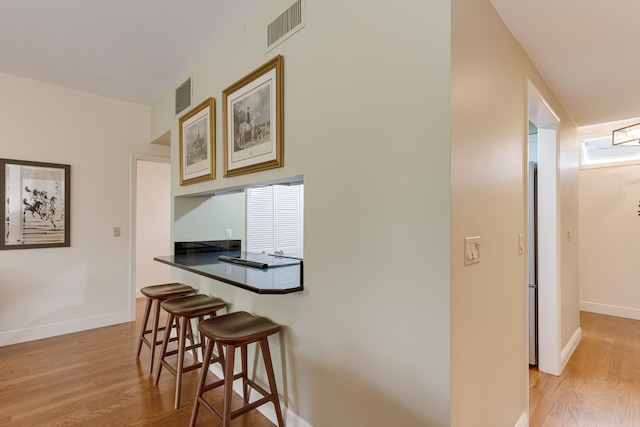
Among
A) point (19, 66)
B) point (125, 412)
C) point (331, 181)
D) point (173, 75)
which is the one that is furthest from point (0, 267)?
point (331, 181)

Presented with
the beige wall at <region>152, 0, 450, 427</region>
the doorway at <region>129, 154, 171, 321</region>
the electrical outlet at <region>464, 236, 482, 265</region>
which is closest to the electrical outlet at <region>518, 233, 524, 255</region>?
the electrical outlet at <region>464, 236, 482, 265</region>

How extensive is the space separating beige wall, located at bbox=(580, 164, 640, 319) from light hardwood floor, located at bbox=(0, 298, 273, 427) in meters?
4.73

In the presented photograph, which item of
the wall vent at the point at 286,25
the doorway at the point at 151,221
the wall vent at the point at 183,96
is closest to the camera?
the wall vent at the point at 286,25

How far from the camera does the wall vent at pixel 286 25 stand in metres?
1.75

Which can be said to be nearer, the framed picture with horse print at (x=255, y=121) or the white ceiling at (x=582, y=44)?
the white ceiling at (x=582, y=44)

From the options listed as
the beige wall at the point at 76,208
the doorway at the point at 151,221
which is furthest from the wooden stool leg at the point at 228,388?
the doorway at the point at 151,221

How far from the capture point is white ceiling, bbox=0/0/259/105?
2.07 meters

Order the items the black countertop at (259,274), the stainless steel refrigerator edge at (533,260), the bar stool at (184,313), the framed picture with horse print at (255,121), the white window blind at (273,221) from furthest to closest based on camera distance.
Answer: the white window blind at (273,221) < the stainless steel refrigerator edge at (533,260) < the bar stool at (184,313) < the framed picture with horse print at (255,121) < the black countertop at (259,274)

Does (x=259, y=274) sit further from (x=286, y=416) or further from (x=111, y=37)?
(x=111, y=37)

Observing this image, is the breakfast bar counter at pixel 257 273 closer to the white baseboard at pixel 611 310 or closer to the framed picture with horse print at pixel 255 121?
the framed picture with horse print at pixel 255 121

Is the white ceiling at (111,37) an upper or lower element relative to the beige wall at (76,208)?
upper

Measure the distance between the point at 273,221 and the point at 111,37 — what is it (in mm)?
2009

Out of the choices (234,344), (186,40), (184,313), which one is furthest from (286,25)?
(184,313)

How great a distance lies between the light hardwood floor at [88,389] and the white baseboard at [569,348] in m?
2.59
